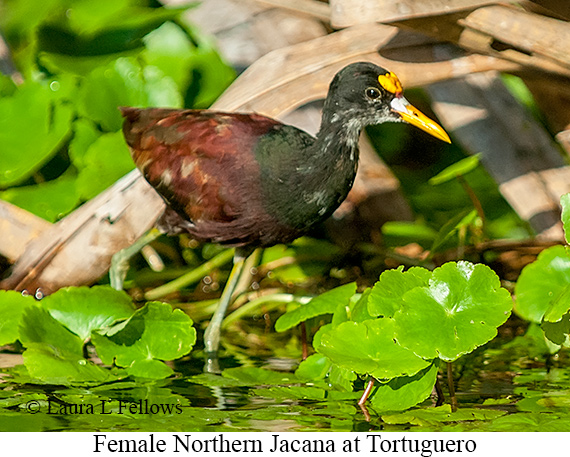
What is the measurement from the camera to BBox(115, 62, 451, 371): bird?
324 centimetres

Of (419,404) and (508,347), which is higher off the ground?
(508,347)

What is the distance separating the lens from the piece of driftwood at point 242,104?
3.40m

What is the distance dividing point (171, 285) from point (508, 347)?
159 cm

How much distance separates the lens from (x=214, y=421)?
2646 millimetres

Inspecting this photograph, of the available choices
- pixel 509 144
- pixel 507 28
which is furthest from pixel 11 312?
pixel 509 144

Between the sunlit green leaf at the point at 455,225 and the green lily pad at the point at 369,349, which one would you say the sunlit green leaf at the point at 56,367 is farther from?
the sunlit green leaf at the point at 455,225

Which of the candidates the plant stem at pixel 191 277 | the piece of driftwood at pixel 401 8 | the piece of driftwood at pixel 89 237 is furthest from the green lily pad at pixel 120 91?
the piece of driftwood at pixel 401 8

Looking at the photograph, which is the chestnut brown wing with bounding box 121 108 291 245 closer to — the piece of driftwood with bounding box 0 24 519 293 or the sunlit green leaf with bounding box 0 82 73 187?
the piece of driftwood with bounding box 0 24 519 293

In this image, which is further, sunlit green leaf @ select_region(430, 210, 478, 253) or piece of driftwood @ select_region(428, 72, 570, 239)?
piece of driftwood @ select_region(428, 72, 570, 239)

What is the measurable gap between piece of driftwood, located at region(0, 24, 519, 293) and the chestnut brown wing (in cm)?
16

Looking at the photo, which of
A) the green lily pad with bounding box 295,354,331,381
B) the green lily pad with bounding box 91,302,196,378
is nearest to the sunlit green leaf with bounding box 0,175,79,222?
the green lily pad with bounding box 91,302,196,378

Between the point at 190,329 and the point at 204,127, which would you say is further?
the point at 204,127

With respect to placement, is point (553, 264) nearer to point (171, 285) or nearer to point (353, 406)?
point (353, 406)
